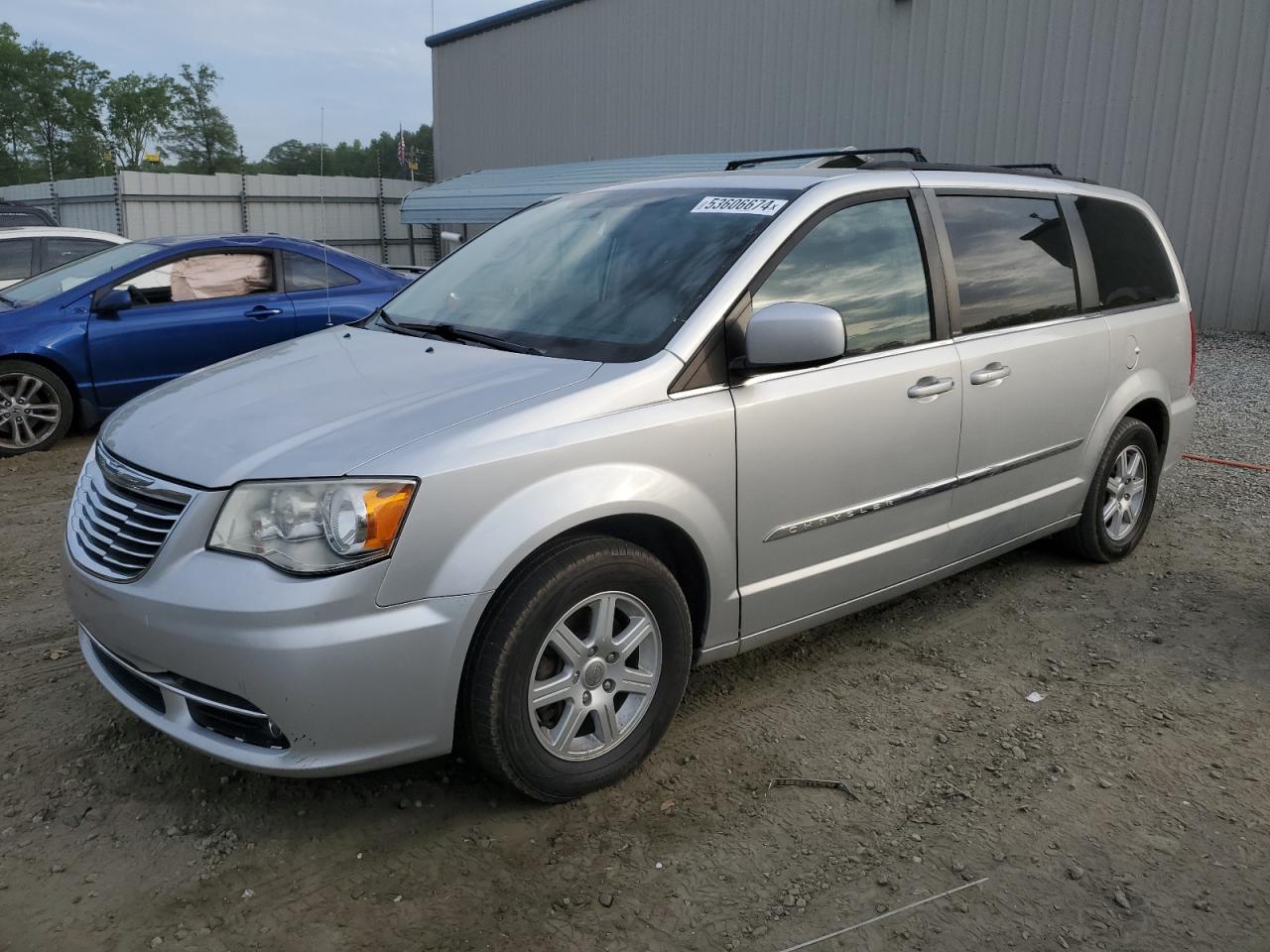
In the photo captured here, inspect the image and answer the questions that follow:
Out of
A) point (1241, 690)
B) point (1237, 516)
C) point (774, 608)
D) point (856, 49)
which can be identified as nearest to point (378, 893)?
point (774, 608)

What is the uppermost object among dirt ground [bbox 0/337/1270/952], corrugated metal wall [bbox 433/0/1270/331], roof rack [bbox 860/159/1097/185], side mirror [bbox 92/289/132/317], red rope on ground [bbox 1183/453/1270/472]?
corrugated metal wall [bbox 433/0/1270/331]

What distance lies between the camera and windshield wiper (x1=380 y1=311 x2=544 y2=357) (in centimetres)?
329

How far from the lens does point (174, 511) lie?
2699mm

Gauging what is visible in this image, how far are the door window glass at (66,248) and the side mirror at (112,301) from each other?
3092 mm

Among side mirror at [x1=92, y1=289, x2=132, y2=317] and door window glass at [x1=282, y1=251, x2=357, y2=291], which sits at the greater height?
door window glass at [x1=282, y1=251, x2=357, y2=291]

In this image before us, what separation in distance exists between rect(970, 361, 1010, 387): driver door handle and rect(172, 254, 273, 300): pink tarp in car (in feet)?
18.9

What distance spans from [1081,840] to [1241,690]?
137 centimetres

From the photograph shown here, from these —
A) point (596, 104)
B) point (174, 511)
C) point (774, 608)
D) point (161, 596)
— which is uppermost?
point (596, 104)

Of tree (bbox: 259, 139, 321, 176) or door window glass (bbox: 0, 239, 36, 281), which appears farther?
door window glass (bbox: 0, 239, 36, 281)

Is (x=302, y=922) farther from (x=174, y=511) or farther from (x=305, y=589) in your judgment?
(x=174, y=511)

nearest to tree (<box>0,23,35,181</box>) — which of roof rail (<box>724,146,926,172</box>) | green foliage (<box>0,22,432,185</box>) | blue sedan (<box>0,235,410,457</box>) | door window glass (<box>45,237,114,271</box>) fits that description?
green foliage (<box>0,22,432,185</box>)

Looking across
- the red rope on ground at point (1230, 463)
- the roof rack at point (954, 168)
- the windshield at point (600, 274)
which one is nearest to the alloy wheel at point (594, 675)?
the windshield at point (600, 274)

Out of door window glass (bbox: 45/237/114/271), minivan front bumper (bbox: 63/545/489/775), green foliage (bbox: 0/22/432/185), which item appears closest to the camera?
minivan front bumper (bbox: 63/545/489/775)

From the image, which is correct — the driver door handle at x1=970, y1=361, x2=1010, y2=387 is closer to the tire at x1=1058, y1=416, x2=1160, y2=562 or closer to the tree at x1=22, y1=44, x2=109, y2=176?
the tire at x1=1058, y1=416, x2=1160, y2=562
